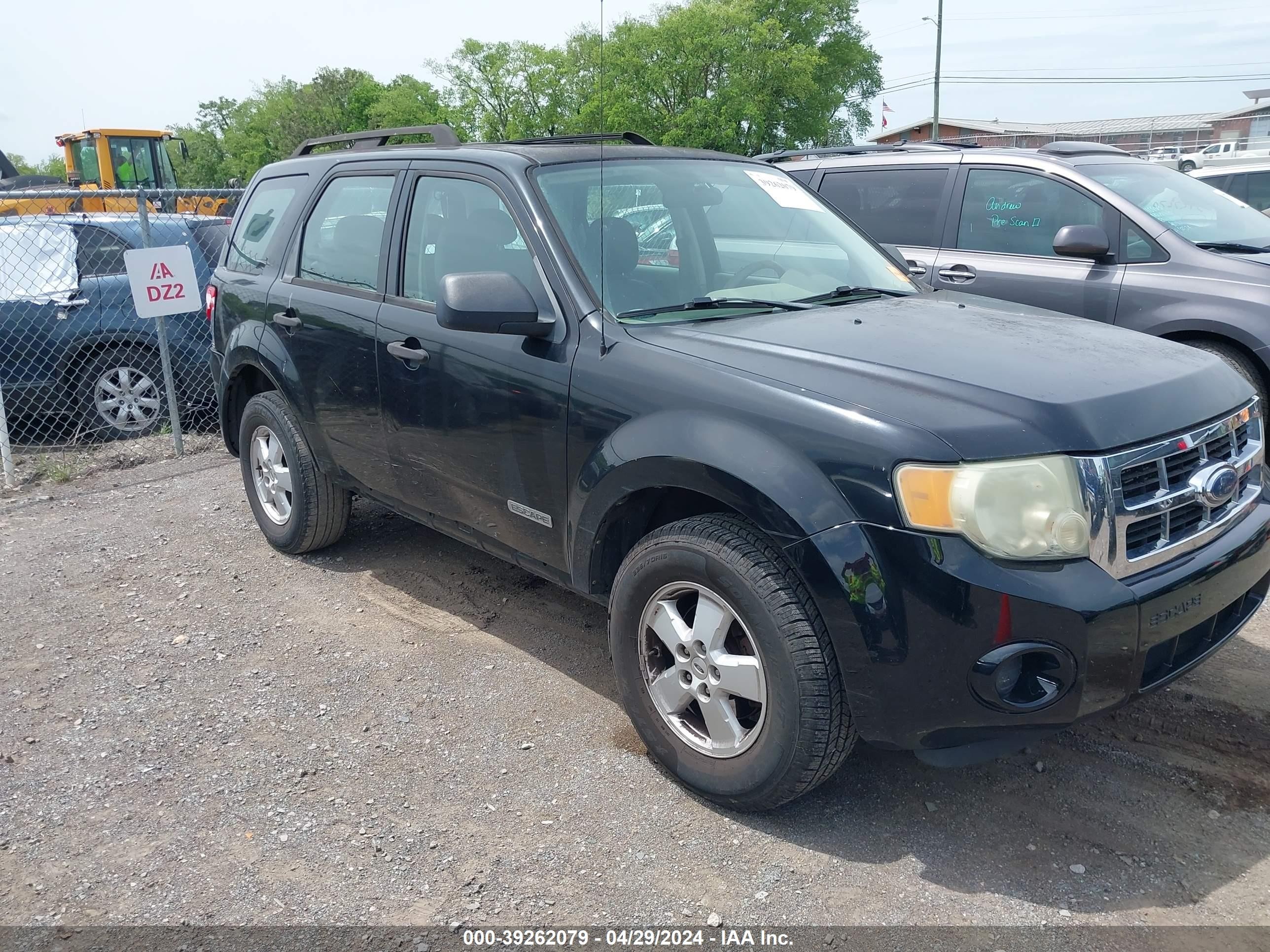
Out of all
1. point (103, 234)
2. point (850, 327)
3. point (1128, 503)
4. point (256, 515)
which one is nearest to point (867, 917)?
point (1128, 503)

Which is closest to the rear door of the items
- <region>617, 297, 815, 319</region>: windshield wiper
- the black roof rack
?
the black roof rack

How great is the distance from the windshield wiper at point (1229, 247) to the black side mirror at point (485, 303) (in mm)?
4309

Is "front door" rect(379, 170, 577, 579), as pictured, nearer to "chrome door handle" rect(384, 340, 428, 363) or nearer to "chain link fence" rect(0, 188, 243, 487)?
"chrome door handle" rect(384, 340, 428, 363)

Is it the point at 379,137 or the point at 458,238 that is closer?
the point at 458,238

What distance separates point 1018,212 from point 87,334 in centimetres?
652

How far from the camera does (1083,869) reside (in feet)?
8.95

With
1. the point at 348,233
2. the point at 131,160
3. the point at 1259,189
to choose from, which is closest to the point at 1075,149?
the point at 348,233

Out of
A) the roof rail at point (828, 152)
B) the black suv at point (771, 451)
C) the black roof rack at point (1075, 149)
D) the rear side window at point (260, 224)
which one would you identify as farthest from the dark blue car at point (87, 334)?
the black roof rack at point (1075, 149)

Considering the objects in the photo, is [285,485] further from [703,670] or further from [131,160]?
[131,160]

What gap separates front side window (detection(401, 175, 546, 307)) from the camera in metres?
3.61

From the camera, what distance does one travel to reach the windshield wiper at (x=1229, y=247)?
5.71m

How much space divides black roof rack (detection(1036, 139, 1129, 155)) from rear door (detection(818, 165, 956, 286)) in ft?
2.21

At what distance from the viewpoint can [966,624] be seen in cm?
244

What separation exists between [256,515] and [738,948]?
12.4 ft
